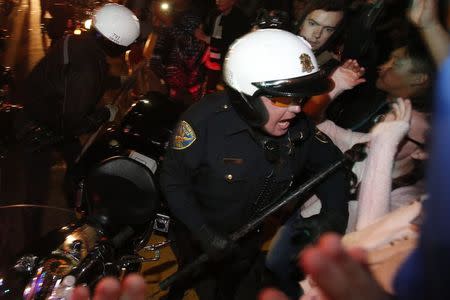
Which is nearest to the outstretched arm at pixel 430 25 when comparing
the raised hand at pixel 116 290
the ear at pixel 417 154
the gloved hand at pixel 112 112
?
the ear at pixel 417 154

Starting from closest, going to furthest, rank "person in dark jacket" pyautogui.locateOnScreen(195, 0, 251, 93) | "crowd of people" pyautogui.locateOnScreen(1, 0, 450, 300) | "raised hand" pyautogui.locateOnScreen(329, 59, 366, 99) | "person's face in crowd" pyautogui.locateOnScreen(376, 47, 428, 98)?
"crowd of people" pyautogui.locateOnScreen(1, 0, 450, 300) < "person's face in crowd" pyautogui.locateOnScreen(376, 47, 428, 98) < "raised hand" pyautogui.locateOnScreen(329, 59, 366, 99) < "person in dark jacket" pyautogui.locateOnScreen(195, 0, 251, 93)

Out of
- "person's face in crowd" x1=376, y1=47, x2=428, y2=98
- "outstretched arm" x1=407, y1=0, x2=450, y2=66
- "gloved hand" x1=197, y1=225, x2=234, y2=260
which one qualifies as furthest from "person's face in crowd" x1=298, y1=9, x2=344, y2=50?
"gloved hand" x1=197, y1=225, x2=234, y2=260

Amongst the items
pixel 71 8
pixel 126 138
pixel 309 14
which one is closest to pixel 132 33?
pixel 126 138

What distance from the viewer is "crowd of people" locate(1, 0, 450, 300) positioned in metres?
0.75

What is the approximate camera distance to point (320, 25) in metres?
3.82

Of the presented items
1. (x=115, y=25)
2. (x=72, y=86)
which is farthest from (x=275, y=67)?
(x=115, y=25)

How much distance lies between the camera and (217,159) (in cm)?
251

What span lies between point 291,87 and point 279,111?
0.18m

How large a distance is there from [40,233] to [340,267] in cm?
371

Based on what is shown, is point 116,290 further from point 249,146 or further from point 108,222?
point 108,222

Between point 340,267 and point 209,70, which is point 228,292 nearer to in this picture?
point 340,267

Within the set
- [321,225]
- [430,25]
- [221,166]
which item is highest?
[430,25]

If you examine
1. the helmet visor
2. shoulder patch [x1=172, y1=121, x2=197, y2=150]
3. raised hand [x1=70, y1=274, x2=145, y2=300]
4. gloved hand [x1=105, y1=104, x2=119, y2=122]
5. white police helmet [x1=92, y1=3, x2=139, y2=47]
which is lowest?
gloved hand [x1=105, y1=104, x2=119, y2=122]

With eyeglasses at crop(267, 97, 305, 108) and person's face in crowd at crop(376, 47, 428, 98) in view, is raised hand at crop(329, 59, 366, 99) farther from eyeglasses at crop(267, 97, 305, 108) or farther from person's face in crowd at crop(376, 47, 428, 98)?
eyeglasses at crop(267, 97, 305, 108)
